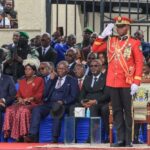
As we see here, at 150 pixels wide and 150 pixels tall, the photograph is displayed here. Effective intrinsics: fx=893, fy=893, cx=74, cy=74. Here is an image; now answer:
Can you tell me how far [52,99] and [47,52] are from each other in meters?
2.57

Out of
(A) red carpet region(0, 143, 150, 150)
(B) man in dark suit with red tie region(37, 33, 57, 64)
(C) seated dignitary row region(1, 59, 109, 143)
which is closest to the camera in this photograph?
(A) red carpet region(0, 143, 150, 150)

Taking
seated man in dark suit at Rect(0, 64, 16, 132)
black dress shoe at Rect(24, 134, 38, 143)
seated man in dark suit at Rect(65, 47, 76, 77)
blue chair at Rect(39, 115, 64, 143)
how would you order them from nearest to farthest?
1. black dress shoe at Rect(24, 134, 38, 143)
2. blue chair at Rect(39, 115, 64, 143)
3. seated man in dark suit at Rect(0, 64, 16, 132)
4. seated man in dark suit at Rect(65, 47, 76, 77)

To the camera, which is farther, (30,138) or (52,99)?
(52,99)

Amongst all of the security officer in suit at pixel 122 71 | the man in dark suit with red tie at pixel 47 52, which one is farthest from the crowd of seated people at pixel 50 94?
the security officer in suit at pixel 122 71

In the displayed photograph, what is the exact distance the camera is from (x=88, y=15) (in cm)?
2253

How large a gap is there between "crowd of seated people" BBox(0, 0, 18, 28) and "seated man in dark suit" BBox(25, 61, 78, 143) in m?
4.66

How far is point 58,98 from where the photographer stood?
53.9 ft

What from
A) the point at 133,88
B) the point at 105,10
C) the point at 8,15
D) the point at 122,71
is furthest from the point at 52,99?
the point at 8,15

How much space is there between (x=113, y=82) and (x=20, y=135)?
264cm

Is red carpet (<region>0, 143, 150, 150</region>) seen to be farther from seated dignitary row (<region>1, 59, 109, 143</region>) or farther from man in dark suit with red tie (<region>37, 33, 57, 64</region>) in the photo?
man in dark suit with red tie (<region>37, 33, 57, 64</region>)

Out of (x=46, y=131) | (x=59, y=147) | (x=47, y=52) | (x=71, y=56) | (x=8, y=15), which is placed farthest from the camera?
(x=8, y=15)

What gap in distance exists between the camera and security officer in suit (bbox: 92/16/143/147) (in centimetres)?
1427

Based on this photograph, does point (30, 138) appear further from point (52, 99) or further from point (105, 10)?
point (105, 10)

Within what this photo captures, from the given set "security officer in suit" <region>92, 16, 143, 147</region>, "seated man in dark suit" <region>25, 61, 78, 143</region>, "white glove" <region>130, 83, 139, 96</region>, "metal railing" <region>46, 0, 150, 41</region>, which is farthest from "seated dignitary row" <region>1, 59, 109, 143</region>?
"metal railing" <region>46, 0, 150, 41</region>
